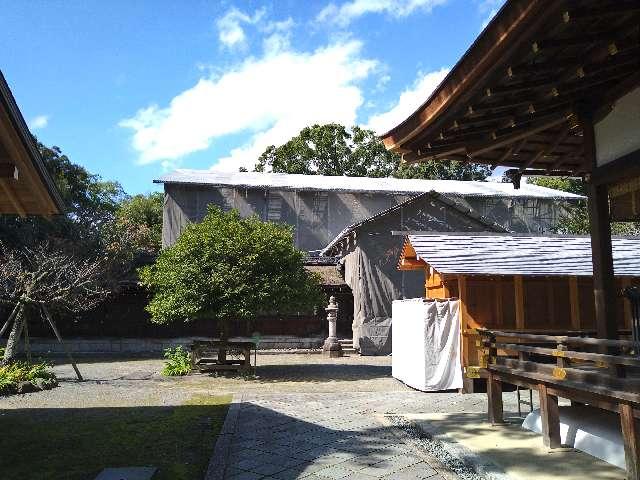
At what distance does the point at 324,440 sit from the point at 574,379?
3239mm

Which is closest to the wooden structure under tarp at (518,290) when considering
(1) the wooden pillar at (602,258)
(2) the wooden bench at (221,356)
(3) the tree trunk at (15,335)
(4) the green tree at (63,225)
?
(1) the wooden pillar at (602,258)

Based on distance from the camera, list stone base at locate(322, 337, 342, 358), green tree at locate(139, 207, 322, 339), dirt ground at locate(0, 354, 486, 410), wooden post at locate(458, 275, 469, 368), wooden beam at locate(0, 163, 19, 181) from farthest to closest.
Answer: stone base at locate(322, 337, 342, 358), green tree at locate(139, 207, 322, 339), wooden post at locate(458, 275, 469, 368), dirt ground at locate(0, 354, 486, 410), wooden beam at locate(0, 163, 19, 181)

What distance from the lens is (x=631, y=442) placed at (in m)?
4.66

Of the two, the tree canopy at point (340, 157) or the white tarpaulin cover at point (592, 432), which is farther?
the tree canopy at point (340, 157)

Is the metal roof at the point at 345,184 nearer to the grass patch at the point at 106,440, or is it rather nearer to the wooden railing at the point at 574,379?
the grass patch at the point at 106,440

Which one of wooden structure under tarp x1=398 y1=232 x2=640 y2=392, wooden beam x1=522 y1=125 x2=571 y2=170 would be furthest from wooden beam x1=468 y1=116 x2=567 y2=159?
wooden structure under tarp x1=398 y1=232 x2=640 y2=392

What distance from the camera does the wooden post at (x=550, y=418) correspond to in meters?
6.05

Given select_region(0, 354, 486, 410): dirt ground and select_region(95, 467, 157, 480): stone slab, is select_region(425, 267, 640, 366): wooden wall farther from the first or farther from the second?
select_region(95, 467, 157, 480): stone slab

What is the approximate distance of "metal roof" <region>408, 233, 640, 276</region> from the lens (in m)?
11.2

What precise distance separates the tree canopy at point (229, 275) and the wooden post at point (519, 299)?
561 centimetres

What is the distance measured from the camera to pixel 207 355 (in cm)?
1792

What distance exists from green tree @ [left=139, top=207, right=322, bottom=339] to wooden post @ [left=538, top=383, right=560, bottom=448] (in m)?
8.78

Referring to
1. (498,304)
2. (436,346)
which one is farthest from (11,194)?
(498,304)

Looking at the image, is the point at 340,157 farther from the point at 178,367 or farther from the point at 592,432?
the point at 592,432
